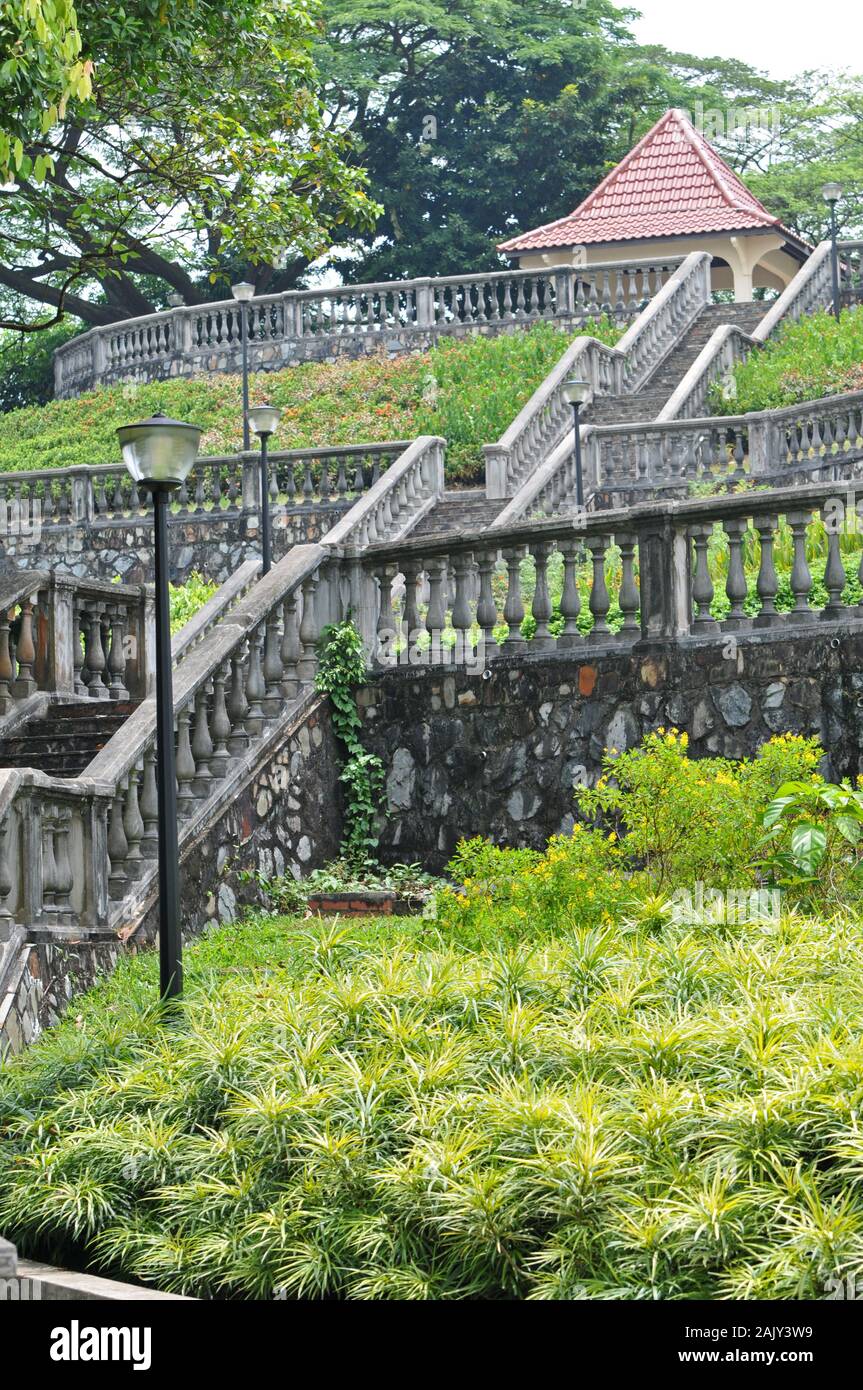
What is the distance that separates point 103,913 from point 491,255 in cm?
3679

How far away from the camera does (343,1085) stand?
7.88 metres

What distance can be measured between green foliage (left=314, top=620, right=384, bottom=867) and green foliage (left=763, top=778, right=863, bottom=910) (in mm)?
4502

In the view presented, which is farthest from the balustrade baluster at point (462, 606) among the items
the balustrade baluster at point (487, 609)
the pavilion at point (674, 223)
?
the pavilion at point (674, 223)

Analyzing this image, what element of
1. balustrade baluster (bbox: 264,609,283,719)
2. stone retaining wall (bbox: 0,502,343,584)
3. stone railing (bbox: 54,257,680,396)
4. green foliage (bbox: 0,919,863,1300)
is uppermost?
stone railing (bbox: 54,257,680,396)

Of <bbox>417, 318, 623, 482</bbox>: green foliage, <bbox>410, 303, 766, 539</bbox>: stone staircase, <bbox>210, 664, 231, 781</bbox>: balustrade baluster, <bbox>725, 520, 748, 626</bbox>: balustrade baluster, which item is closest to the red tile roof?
<bbox>410, 303, 766, 539</bbox>: stone staircase

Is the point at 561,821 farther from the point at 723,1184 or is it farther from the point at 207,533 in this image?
the point at 207,533

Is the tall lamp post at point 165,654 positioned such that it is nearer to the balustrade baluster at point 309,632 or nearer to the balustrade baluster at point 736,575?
the balustrade baluster at point 736,575

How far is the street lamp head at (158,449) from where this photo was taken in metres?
9.61

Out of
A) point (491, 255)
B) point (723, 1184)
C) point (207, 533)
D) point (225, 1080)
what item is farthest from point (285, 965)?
point (491, 255)

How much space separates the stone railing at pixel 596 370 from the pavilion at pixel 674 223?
458 cm

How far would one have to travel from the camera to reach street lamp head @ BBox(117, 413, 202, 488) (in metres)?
9.61

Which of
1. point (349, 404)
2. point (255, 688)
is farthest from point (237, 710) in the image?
point (349, 404)

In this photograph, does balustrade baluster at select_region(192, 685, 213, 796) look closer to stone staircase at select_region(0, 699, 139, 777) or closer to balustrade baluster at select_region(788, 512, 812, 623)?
stone staircase at select_region(0, 699, 139, 777)

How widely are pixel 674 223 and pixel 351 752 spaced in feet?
82.2
